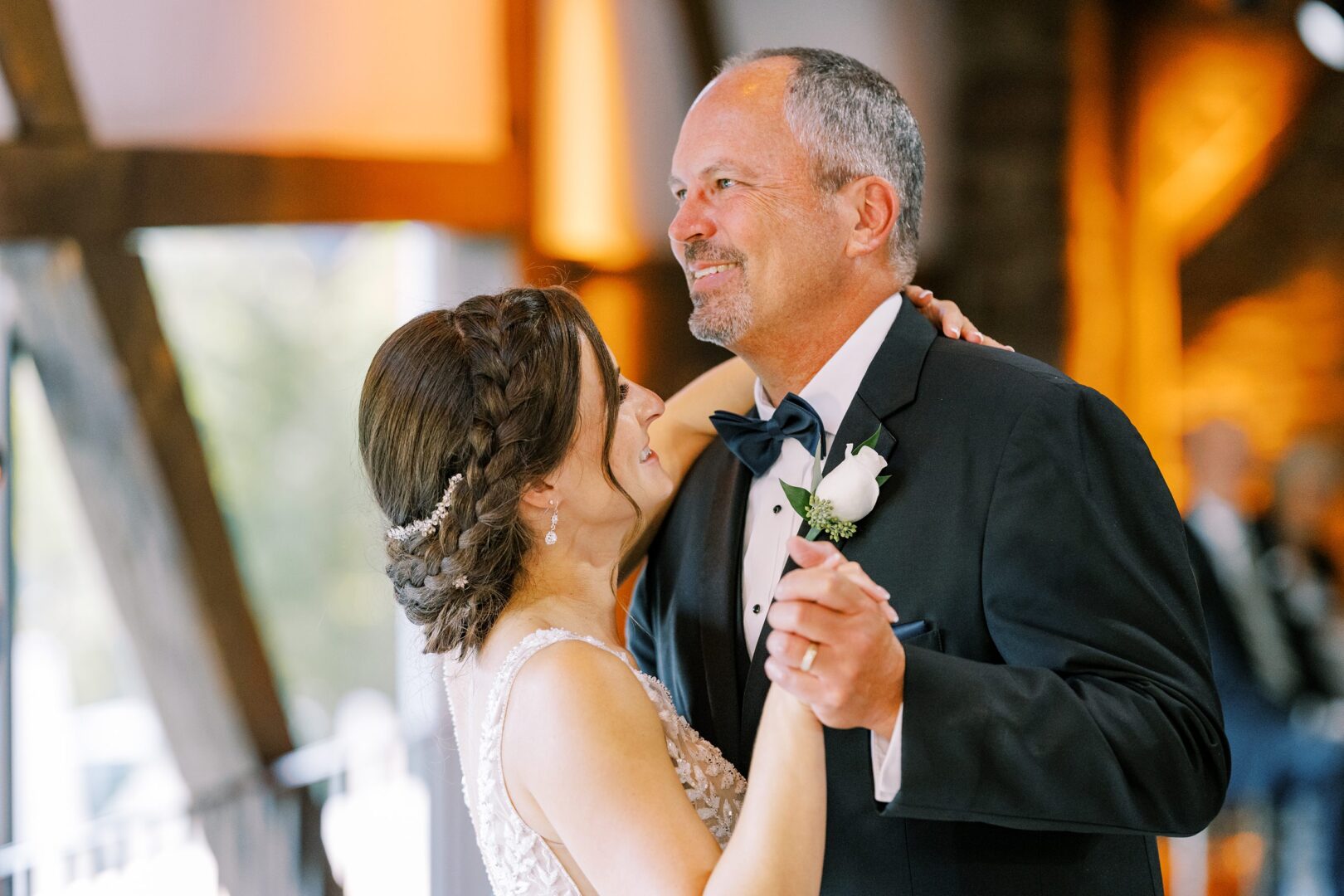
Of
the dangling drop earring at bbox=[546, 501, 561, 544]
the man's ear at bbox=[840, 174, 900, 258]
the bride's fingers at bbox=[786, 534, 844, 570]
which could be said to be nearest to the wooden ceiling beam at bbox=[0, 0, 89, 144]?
the dangling drop earring at bbox=[546, 501, 561, 544]

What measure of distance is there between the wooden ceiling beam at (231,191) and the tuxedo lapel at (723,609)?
2265 millimetres

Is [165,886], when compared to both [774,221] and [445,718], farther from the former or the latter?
[774,221]

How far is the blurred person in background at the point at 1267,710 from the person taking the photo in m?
5.11

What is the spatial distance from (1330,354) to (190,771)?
19.2 ft

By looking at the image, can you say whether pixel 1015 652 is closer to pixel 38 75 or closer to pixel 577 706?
pixel 577 706

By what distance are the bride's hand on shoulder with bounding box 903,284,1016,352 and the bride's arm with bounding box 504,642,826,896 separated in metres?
0.83

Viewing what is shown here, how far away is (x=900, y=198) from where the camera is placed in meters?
2.20

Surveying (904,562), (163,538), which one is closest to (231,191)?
(163,538)

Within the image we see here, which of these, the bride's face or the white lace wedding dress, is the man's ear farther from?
the white lace wedding dress

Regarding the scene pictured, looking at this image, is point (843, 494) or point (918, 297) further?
point (918, 297)

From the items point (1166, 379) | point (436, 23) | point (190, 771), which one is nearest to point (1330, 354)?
point (1166, 379)

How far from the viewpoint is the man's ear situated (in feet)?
7.06

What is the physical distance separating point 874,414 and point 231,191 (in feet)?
9.18

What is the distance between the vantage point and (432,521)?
73.8 inches
